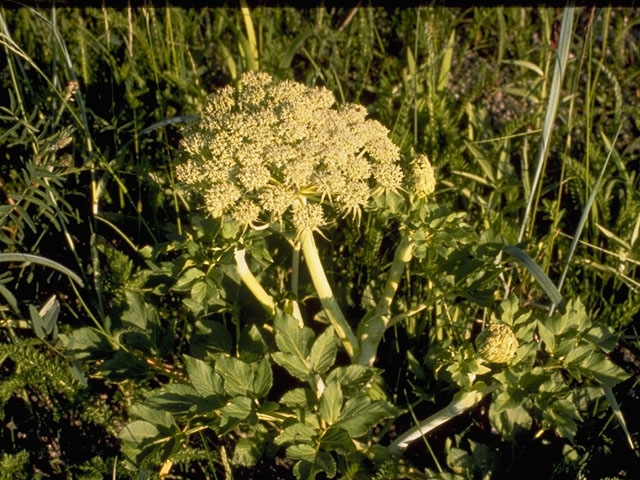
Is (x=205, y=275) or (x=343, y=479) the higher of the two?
(x=205, y=275)

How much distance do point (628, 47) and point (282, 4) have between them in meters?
2.03

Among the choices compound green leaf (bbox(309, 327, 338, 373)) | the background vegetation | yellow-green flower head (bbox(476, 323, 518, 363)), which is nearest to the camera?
yellow-green flower head (bbox(476, 323, 518, 363))

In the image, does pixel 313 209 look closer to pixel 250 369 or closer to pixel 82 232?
pixel 250 369

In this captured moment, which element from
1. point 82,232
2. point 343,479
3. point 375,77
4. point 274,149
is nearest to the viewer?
point 274,149

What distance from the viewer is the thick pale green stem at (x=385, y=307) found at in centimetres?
191

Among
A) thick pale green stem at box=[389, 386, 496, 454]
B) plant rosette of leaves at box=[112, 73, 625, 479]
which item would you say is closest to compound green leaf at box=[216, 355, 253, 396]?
plant rosette of leaves at box=[112, 73, 625, 479]

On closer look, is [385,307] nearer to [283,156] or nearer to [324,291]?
[324,291]

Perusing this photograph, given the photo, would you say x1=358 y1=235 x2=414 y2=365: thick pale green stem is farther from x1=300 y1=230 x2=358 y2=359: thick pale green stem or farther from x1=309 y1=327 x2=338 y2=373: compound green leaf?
x1=309 y1=327 x2=338 y2=373: compound green leaf

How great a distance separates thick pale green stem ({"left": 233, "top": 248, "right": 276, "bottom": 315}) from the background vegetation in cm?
7

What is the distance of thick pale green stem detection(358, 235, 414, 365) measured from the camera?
1913 millimetres

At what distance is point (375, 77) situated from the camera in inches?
134

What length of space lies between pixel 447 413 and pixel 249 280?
0.73 m

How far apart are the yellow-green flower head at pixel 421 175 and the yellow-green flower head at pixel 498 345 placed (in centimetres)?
45

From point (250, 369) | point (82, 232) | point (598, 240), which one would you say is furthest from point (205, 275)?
point (598, 240)
